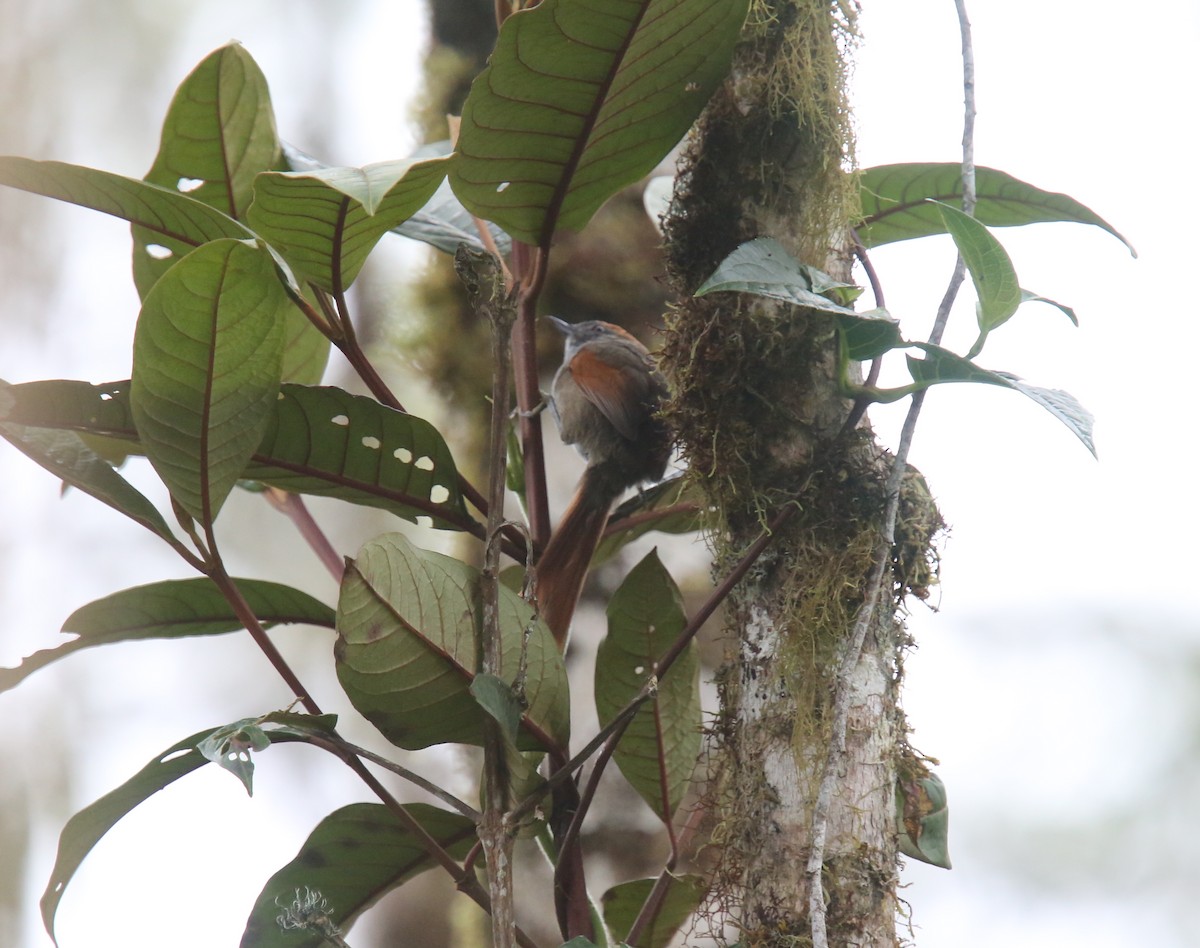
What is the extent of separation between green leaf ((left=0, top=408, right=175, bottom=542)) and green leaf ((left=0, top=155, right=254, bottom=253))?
0.67 feet

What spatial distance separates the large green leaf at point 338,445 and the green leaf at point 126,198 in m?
0.19

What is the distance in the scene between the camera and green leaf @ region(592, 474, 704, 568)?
1474mm

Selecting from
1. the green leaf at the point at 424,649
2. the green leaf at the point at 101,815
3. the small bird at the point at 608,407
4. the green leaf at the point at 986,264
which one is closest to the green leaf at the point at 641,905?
the green leaf at the point at 424,649

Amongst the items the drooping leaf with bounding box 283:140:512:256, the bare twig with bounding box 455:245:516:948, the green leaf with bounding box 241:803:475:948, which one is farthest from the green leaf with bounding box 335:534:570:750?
the drooping leaf with bounding box 283:140:512:256

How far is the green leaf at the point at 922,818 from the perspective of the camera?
1095 millimetres

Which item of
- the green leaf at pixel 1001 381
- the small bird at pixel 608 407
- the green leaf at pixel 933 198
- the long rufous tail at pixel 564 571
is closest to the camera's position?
the green leaf at pixel 1001 381

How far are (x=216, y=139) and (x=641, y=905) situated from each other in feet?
3.89

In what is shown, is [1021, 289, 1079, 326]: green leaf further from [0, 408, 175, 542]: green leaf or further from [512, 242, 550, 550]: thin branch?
[0, 408, 175, 542]: green leaf

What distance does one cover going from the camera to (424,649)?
38.3 inches

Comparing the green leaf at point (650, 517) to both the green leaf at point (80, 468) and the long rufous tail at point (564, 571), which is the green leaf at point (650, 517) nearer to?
the long rufous tail at point (564, 571)

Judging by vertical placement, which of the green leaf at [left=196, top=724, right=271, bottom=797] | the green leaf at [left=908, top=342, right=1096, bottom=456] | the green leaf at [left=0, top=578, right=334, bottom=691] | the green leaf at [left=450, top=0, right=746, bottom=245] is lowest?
the green leaf at [left=196, top=724, right=271, bottom=797]

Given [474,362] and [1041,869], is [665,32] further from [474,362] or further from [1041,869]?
[1041,869]

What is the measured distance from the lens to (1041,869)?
13.8 ft

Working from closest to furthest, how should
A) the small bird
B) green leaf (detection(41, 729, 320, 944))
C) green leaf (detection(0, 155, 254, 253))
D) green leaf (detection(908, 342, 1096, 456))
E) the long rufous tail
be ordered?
green leaf (detection(908, 342, 1096, 456)) → green leaf (detection(0, 155, 254, 253)) → green leaf (detection(41, 729, 320, 944)) → the long rufous tail → the small bird
